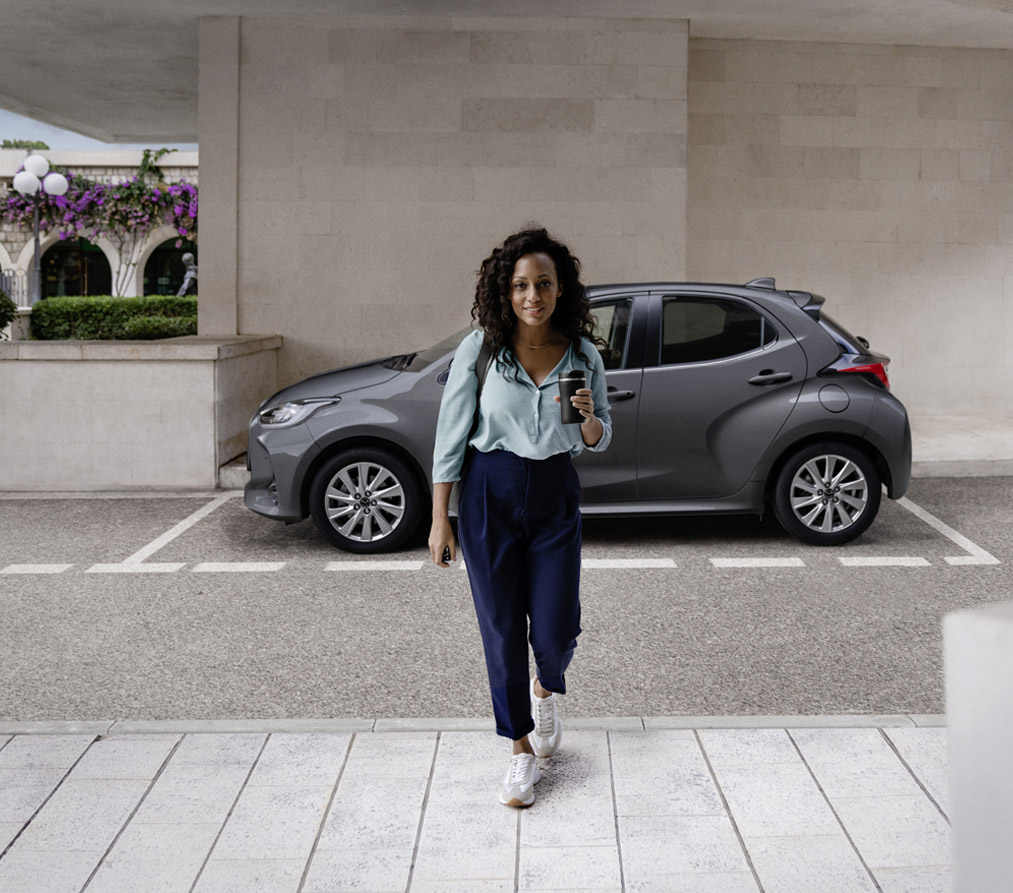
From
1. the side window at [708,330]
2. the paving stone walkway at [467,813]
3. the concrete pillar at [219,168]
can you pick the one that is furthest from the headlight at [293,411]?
the concrete pillar at [219,168]

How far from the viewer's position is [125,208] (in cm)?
3669

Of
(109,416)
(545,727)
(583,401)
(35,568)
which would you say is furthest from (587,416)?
(109,416)

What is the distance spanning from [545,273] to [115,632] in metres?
3.25

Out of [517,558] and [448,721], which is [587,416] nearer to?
[517,558]

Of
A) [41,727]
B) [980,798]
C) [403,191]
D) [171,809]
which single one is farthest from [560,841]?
[403,191]

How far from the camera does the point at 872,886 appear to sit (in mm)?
3061

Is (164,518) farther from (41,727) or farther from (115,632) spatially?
(41,727)

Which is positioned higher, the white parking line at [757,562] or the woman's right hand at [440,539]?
the woman's right hand at [440,539]

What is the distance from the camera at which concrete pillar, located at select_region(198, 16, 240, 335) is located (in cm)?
1181

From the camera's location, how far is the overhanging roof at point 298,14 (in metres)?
11.4

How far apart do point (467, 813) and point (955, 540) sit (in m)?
5.15

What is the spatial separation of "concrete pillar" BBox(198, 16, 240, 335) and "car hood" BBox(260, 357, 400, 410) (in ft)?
15.5

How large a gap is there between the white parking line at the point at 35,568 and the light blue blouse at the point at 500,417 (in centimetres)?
419

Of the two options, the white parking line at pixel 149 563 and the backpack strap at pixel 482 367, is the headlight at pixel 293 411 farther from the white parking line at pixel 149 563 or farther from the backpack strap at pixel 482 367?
the backpack strap at pixel 482 367
